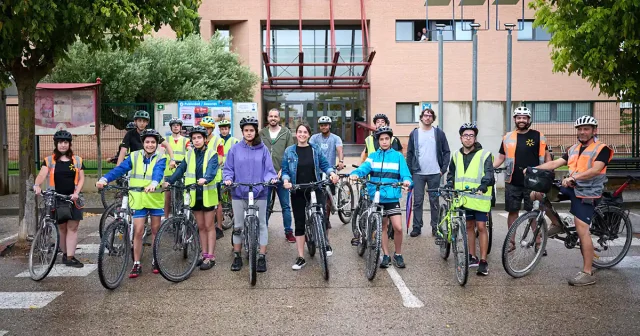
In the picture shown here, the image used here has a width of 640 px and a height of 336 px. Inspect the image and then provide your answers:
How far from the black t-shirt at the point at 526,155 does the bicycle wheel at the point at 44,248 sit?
5.61 meters

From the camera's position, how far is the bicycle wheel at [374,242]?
22.0ft

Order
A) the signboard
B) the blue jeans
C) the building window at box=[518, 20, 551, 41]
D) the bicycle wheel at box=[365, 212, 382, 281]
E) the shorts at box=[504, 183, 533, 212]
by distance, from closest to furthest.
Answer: the bicycle wheel at box=[365, 212, 382, 281] < the shorts at box=[504, 183, 533, 212] < the blue jeans < the signboard < the building window at box=[518, 20, 551, 41]

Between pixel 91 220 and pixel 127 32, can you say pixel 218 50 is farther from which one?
pixel 127 32

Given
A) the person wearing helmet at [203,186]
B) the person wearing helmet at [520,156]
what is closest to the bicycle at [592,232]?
the person wearing helmet at [520,156]

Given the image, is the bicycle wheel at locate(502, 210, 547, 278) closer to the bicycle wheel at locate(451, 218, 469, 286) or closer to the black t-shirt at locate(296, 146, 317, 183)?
the bicycle wheel at locate(451, 218, 469, 286)

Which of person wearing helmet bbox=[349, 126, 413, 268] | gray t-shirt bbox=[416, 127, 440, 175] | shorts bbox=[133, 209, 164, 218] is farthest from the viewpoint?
gray t-shirt bbox=[416, 127, 440, 175]

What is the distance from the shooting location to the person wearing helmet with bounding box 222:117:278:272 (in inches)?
282

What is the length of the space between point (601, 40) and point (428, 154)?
4876mm

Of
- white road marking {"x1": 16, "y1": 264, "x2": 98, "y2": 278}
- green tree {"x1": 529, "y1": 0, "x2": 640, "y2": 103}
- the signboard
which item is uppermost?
green tree {"x1": 529, "y1": 0, "x2": 640, "y2": 103}

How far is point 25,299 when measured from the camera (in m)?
6.12

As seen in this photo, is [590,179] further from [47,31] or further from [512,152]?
[47,31]

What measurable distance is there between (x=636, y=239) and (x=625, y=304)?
156 inches

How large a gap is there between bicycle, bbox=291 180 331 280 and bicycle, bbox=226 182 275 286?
0.52m

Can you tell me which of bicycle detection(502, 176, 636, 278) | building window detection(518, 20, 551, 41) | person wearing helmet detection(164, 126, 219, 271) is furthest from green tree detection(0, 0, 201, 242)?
building window detection(518, 20, 551, 41)
